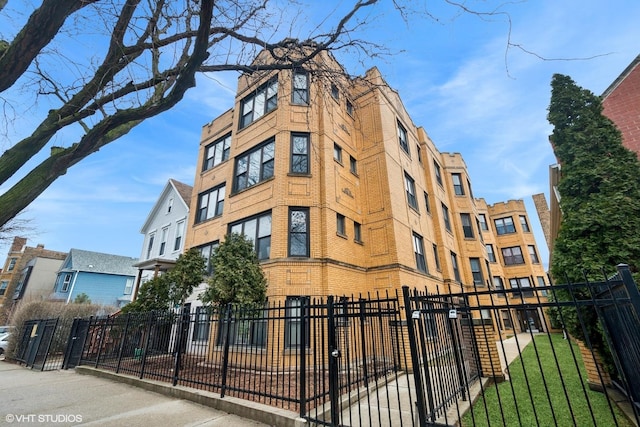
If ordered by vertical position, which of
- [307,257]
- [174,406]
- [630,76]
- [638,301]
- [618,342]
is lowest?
[174,406]

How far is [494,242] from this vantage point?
2700 cm

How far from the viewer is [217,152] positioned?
16656 millimetres

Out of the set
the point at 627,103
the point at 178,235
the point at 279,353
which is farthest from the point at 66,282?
the point at 627,103

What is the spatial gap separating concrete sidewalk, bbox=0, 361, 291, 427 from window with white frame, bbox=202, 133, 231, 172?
11.1 metres

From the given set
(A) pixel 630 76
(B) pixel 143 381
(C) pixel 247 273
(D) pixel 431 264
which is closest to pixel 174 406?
(B) pixel 143 381

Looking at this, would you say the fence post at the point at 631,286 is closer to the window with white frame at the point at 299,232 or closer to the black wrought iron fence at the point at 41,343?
the window with white frame at the point at 299,232

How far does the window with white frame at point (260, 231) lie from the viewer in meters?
11.3

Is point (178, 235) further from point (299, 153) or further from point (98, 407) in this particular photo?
point (98, 407)

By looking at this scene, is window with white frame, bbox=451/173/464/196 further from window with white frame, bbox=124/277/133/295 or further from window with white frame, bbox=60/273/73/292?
window with white frame, bbox=60/273/73/292

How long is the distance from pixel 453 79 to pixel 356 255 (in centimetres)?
860

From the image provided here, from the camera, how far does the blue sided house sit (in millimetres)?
31991

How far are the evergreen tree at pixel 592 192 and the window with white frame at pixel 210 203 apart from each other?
13.2 meters

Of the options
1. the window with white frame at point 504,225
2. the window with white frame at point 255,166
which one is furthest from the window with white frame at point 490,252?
the window with white frame at point 255,166

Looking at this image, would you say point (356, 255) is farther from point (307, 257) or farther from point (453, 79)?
point (453, 79)
